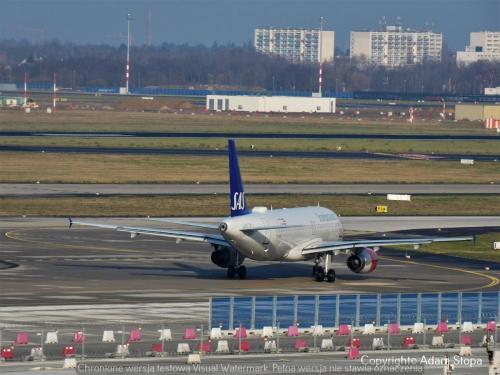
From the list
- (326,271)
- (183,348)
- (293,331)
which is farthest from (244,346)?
(326,271)

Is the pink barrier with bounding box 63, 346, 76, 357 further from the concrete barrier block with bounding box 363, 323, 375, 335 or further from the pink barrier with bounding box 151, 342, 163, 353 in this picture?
the concrete barrier block with bounding box 363, 323, 375, 335

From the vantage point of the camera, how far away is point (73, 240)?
356 feet

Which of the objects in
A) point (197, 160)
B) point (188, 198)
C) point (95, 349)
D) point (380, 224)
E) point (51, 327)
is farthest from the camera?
point (197, 160)

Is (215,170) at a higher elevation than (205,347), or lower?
lower

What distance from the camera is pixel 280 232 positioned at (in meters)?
84.1

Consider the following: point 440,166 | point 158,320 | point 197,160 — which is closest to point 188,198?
point 197,160

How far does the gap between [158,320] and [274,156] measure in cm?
12135

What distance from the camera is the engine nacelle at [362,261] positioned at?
3376 inches

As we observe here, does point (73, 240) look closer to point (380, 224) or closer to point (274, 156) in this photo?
point (380, 224)

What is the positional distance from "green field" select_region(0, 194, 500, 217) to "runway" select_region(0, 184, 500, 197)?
4.60 meters

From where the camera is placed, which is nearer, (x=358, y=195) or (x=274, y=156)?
(x=358, y=195)

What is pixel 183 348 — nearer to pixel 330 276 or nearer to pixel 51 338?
pixel 51 338

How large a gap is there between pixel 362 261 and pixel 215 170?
82.0 m

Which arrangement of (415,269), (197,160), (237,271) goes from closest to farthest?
(237,271) → (415,269) → (197,160)
